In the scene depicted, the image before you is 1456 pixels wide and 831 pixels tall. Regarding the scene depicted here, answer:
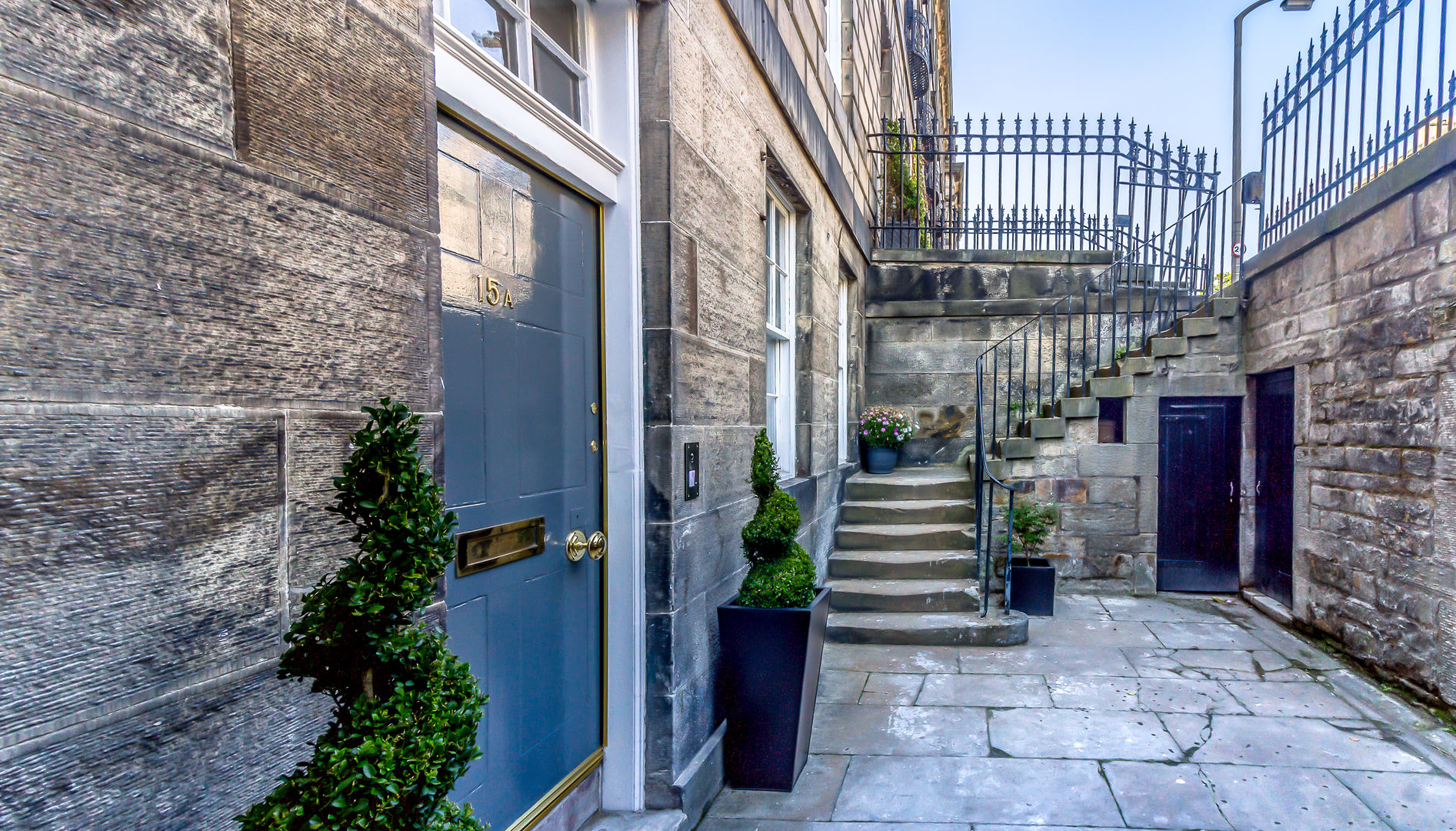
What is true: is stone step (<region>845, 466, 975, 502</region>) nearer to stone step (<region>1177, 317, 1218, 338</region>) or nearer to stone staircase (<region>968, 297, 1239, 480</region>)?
stone staircase (<region>968, 297, 1239, 480</region>)

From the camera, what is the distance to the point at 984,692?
4.57 metres

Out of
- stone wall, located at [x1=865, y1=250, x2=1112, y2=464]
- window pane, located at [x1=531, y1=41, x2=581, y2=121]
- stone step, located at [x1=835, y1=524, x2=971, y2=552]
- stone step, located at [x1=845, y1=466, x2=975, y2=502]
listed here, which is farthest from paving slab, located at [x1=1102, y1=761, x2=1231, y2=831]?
stone wall, located at [x1=865, y1=250, x2=1112, y2=464]

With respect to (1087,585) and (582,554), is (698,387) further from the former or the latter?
(1087,585)

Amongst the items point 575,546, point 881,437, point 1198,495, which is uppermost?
point 881,437

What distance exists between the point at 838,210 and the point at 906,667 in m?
3.70

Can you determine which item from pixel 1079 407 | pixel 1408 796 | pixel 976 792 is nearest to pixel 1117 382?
pixel 1079 407

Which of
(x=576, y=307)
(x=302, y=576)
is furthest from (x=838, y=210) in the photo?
(x=302, y=576)

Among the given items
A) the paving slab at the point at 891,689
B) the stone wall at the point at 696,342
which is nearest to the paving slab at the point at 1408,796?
the paving slab at the point at 891,689

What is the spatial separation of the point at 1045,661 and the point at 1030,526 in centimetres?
153

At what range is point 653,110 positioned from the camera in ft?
9.41

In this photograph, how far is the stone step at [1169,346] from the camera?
273 inches

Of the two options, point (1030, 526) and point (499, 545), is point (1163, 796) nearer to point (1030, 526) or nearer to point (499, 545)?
point (499, 545)

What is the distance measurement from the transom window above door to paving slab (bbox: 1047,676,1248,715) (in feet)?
12.8

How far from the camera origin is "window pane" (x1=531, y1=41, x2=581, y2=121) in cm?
251
